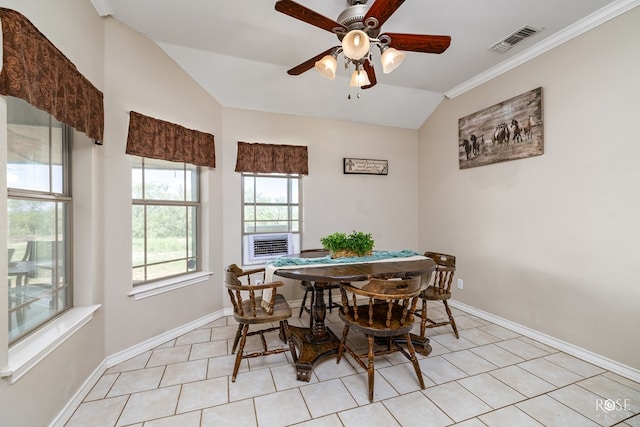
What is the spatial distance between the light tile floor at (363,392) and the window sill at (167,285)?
0.52 metres

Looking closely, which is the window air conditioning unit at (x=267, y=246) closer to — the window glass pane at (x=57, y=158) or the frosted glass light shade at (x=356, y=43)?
the window glass pane at (x=57, y=158)

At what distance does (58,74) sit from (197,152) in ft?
4.45

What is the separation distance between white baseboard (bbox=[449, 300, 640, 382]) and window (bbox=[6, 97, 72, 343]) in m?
4.01

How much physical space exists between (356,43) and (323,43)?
115cm

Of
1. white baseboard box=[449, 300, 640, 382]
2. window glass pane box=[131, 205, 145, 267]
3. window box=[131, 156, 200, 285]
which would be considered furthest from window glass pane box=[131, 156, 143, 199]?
white baseboard box=[449, 300, 640, 382]

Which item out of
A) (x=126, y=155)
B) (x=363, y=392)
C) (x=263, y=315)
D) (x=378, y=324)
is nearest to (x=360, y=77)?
(x=378, y=324)

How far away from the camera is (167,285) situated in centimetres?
259

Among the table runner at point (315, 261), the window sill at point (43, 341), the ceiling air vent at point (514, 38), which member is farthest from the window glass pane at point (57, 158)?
the ceiling air vent at point (514, 38)

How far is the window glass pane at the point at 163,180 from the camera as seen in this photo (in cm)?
258

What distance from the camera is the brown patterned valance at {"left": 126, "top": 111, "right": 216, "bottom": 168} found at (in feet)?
7.55

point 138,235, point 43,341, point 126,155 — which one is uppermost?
point 126,155

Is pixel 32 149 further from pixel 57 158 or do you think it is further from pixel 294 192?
pixel 294 192

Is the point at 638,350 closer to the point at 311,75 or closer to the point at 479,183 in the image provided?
the point at 479,183

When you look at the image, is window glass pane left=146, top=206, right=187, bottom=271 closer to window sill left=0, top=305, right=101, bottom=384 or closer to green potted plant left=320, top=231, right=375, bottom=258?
window sill left=0, top=305, right=101, bottom=384
